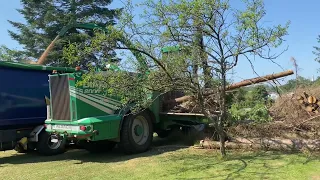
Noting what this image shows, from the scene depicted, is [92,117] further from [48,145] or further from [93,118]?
[48,145]

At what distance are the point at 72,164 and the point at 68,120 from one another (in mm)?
1046

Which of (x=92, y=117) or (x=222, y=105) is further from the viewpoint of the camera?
(x=92, y=117)

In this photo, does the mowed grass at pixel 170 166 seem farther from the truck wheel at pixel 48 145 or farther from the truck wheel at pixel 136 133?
the truck wheel at pixel 48 145

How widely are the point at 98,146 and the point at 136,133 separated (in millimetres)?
1361

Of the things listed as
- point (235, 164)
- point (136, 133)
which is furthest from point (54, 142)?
Answer: point (235, 164)

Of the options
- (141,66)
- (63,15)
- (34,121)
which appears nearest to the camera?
(141,66)

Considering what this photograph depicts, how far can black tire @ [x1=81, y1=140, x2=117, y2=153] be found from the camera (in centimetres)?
1045

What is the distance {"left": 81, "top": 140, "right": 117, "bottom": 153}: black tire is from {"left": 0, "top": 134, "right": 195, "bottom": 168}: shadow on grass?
0.16m

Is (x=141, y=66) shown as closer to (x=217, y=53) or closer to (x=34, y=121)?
(x=217, y=53)

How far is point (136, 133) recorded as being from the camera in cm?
988

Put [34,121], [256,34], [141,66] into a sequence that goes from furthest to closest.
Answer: [34,121], [141,66], [256,34]

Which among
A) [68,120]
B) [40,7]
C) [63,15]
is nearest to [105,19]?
[63,15]

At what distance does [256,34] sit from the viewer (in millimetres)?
7215

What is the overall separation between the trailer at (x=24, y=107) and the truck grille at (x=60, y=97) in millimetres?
1287
